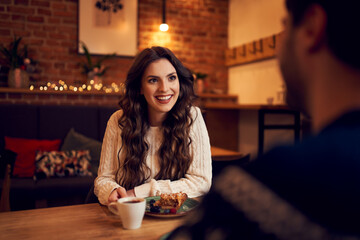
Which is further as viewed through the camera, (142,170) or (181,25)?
(181,25)

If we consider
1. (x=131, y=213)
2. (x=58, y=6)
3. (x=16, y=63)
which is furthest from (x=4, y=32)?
(x=131, y=213)

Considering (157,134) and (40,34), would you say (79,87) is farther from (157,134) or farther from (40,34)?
(157,134)

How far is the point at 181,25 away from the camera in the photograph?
4816 millimetres

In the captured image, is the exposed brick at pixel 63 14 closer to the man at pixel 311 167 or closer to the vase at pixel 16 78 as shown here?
the vase at pixel 16 78

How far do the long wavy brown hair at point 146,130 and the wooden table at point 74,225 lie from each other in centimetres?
39

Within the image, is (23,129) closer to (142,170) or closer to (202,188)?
(142,170)

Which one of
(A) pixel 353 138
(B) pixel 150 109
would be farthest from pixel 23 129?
(A) pixel 353 138

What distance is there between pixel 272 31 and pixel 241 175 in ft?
13.2

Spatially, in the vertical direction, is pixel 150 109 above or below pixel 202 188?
above

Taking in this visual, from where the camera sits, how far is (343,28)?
0.34 m

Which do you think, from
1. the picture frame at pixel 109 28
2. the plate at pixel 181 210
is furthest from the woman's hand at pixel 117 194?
the picture frame at pixel 109 28

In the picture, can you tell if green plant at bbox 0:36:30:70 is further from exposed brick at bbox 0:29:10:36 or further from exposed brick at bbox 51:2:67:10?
exposed brick at bbox 51:2:67:10

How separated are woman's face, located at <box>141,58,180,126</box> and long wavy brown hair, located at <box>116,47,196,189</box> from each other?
0.10 ft

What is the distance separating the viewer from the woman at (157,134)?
55.0 inches
